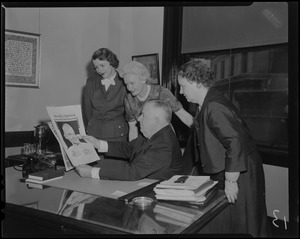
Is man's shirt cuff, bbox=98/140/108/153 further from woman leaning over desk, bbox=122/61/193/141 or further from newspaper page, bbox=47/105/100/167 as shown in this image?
woman leaning over desk, bbox=122/61/193/141

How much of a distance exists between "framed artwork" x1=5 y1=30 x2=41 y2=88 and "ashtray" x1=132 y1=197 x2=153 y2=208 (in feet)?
8.90

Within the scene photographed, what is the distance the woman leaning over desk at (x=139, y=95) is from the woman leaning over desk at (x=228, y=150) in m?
0.67

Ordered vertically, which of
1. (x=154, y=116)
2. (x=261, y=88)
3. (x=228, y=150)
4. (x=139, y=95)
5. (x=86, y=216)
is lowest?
(x=86, y=216)

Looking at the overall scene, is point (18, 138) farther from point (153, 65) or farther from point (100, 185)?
point (100, 185)

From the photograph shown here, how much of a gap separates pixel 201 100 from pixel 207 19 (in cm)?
224

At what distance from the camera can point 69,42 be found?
414cm

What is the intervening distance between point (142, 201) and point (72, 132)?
72cm

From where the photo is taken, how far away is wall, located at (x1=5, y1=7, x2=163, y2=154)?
3768 millimetres

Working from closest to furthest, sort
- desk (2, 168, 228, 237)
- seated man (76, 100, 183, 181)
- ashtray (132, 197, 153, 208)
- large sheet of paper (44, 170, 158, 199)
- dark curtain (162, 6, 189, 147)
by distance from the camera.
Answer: desk (2, 168, 228, 237) < ashtray (132, 197, 153, 208) < large sheet of paper (44, 170, 158, 199) < seated man (76, 100, 183, 181) < dark curtain (162, 6, 189, 147)

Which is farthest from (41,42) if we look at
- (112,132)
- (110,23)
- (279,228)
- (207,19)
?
(279,228)

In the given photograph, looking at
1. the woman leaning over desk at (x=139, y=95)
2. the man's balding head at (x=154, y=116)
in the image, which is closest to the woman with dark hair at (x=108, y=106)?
the woman leaning over desk at (x=139, y=95)

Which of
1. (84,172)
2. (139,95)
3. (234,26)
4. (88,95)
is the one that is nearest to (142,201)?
(84,172)

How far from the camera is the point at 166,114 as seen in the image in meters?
2.14

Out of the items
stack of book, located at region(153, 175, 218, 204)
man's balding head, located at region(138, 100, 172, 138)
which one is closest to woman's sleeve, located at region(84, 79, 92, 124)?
man's balding head, located at region(138, 100, 172, 138)
